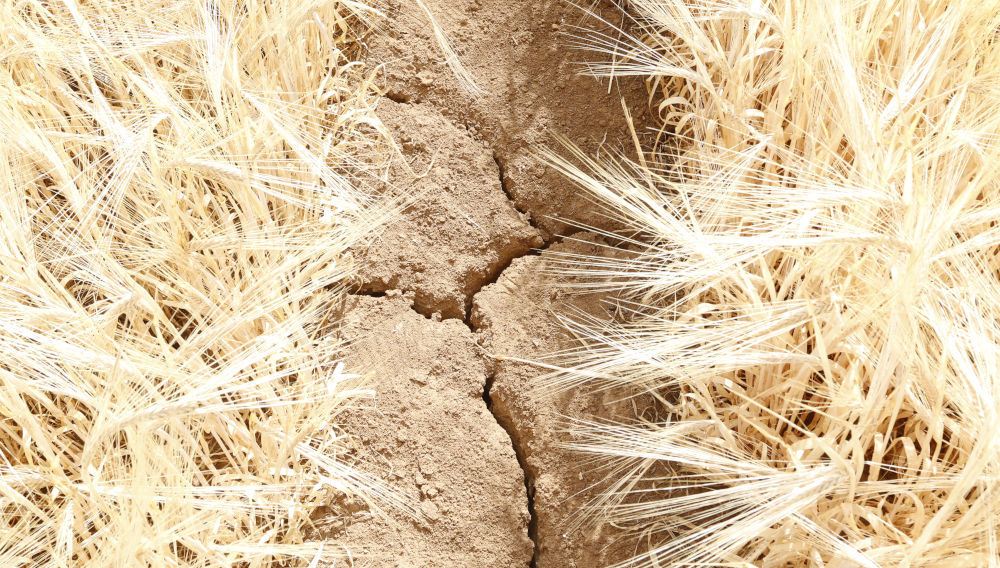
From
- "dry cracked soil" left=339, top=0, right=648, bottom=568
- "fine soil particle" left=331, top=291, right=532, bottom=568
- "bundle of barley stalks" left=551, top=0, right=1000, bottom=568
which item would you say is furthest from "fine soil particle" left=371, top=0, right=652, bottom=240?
"fine soil particle" left=331, top=291, right=532, bottom=568

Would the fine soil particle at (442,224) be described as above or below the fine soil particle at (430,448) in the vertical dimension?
above

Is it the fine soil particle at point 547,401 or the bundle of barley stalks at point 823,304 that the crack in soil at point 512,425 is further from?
the bundle of barley stalks at point 823,304

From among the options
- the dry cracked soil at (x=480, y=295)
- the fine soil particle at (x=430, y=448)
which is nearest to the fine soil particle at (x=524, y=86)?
the dry cracked soil at (x=480, y=295)

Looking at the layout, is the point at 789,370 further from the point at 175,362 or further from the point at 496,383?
the point at 175,362

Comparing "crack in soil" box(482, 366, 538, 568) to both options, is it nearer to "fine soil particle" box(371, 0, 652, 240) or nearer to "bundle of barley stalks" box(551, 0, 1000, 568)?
"bundle of barley stalks" box(551, 0, 1000, 568)

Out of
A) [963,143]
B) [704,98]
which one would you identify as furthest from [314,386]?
[963,143]
